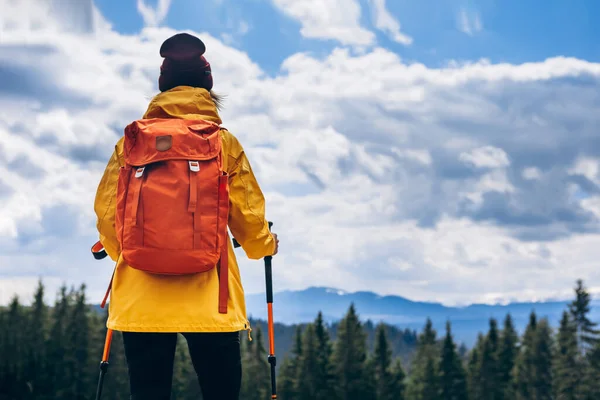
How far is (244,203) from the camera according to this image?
5051 mm

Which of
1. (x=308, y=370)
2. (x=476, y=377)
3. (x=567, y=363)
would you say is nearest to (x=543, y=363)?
(x=476, y=377)

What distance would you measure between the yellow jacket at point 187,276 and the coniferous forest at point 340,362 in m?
67.3

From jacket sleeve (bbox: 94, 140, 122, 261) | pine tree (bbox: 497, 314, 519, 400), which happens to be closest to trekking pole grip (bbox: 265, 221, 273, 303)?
jacket sleeve (bbox: 94, 140, 122, 261)

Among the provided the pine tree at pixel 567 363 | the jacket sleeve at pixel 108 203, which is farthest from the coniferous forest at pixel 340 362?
the jacket sleeve at pixel 108 203

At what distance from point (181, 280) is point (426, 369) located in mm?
78128

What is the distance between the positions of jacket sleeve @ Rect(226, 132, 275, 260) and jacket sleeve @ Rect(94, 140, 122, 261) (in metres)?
0.76

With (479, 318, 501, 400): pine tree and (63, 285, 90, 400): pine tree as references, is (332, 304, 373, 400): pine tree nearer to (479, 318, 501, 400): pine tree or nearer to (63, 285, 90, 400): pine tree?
(479, 318, 501, 400): pine tree

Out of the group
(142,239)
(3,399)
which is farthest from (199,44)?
(3,399)

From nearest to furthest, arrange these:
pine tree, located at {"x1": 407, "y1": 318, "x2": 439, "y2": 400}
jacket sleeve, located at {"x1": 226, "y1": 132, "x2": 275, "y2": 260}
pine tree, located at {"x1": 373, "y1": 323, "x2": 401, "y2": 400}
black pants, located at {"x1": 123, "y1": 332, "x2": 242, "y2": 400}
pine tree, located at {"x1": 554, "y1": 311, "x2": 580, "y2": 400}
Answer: black pants, located at {"x1": 123, "y1": 332, "x2": 242, "y2": 400} → jacket sleeve, located at {"x1": 226, "y1": 132, "x2": 275, "y2": 260} → pine tree, located at {"x1": 554, "y1": 311, "x2": 580, "y2": 400} → pine tree, located at {"x1": 373, "y1": 323, "x2": 401, "y2": 400} → pine tree, located at {"x1": 407, "y1": 318, "x2": 439, "y2": 400}

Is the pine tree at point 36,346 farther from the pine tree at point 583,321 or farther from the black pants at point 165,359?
the black pants at point 165,359

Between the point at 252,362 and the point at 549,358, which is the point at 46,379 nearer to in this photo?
the point at 252,362

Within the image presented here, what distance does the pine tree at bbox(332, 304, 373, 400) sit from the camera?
75.9 m

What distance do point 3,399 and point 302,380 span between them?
27.2 m

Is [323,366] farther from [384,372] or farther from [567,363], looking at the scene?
[567,363]
